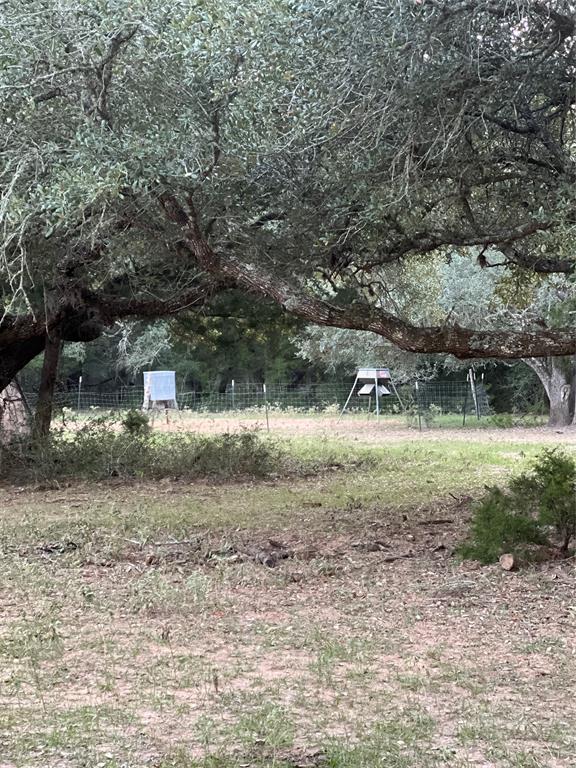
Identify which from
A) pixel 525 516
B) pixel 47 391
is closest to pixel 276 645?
pixel 525 516

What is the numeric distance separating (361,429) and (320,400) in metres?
7.88

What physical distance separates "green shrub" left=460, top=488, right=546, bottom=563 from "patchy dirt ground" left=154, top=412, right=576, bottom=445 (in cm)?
1123

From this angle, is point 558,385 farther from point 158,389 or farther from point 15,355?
point 15,355

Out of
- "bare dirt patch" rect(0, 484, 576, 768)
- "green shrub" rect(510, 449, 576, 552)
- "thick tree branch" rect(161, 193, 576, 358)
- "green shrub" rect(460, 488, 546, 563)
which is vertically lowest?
"bare dirt patch" rect(0, 484, 576, 768)

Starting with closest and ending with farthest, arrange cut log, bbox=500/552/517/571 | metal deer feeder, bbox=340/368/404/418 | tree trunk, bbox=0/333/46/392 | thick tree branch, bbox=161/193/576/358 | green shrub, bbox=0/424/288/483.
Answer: cut log, bbox=500/552/517/571 → thick tree branch, bbox=161/193/576/358 → green shrub, bbox=0/424/288/483 → tree trunk, bbox=0/333/46/392 → metal deer feeder, bbox=340/368/404/418

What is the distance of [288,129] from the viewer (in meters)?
6.72

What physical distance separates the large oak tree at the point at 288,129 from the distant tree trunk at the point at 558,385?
17.0 m

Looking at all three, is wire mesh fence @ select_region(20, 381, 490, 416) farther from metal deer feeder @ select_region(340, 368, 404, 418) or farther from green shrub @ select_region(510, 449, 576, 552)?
green shrub @ select_region(510, 449, 576, 552)

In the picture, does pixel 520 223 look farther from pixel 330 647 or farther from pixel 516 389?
pixel 516 389

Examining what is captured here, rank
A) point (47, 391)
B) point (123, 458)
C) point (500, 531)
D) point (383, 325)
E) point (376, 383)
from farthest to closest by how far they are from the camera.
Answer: point (376, 383) → point (47, 391) → point (123, 458) → point (383, 325) → point (500, 531)

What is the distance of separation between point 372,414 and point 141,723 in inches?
1029

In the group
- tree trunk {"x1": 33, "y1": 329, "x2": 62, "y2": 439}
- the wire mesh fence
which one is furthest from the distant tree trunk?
tree trunk {"x1": 33, "y1": 329, "x2": 62, "y2": 439}

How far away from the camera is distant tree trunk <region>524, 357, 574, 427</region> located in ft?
81.4

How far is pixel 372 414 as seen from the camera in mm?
29594
